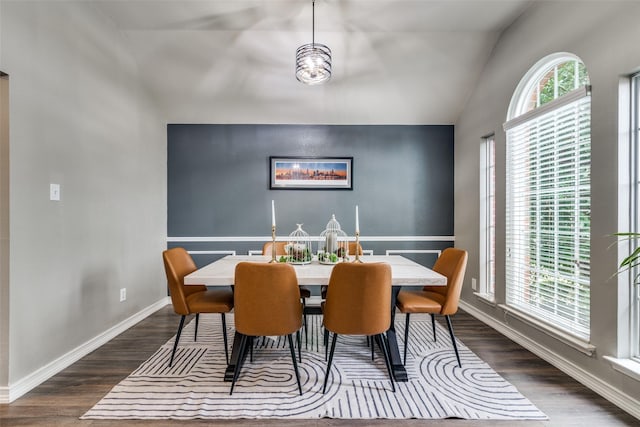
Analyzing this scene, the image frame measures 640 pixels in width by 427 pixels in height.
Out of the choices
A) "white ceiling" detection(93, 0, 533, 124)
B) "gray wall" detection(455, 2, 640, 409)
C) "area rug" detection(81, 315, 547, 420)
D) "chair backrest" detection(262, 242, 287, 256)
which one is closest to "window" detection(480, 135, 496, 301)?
"gray wall" detection(455, 2, 640, 409)

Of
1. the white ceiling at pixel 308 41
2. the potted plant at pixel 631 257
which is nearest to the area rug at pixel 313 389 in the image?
the potted plant at pixel 631 257

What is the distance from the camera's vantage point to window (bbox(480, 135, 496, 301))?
3.41 meters

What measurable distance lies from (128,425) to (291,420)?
86cm

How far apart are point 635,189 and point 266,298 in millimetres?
2256

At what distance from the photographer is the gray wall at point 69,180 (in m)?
1.98

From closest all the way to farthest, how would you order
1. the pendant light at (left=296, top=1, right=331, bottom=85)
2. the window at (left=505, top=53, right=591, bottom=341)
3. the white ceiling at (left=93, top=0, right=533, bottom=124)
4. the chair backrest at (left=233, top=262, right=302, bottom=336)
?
the chair backrest at (left=233, top=262, right=302, bottom=336)
the window at (left=505, top=53, right=591, bottom=341)
the pendant light at (left=296, top=1, right=331, bottom=85)
the white ceiling at (left=93, top=0, right=533, bottom=124)

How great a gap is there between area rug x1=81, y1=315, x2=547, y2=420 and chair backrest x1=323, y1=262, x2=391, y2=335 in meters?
0.42

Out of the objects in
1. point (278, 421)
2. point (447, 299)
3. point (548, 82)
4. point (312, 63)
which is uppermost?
point (312, 63)

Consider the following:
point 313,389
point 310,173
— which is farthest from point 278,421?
point 310,173

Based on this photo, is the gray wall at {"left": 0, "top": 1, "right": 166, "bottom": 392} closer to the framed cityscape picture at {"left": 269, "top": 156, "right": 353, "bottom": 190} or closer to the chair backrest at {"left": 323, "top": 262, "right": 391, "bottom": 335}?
the framed cityscape picture at {"left": 269, "top": 156, "right": 353, "bottom": 190}

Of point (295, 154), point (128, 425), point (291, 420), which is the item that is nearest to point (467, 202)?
point (295, 154)

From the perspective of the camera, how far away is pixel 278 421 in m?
1.72

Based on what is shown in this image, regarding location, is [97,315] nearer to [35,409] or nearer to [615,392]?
[35,409]

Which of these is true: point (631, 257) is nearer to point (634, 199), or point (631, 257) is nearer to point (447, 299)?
point (634, 199)
